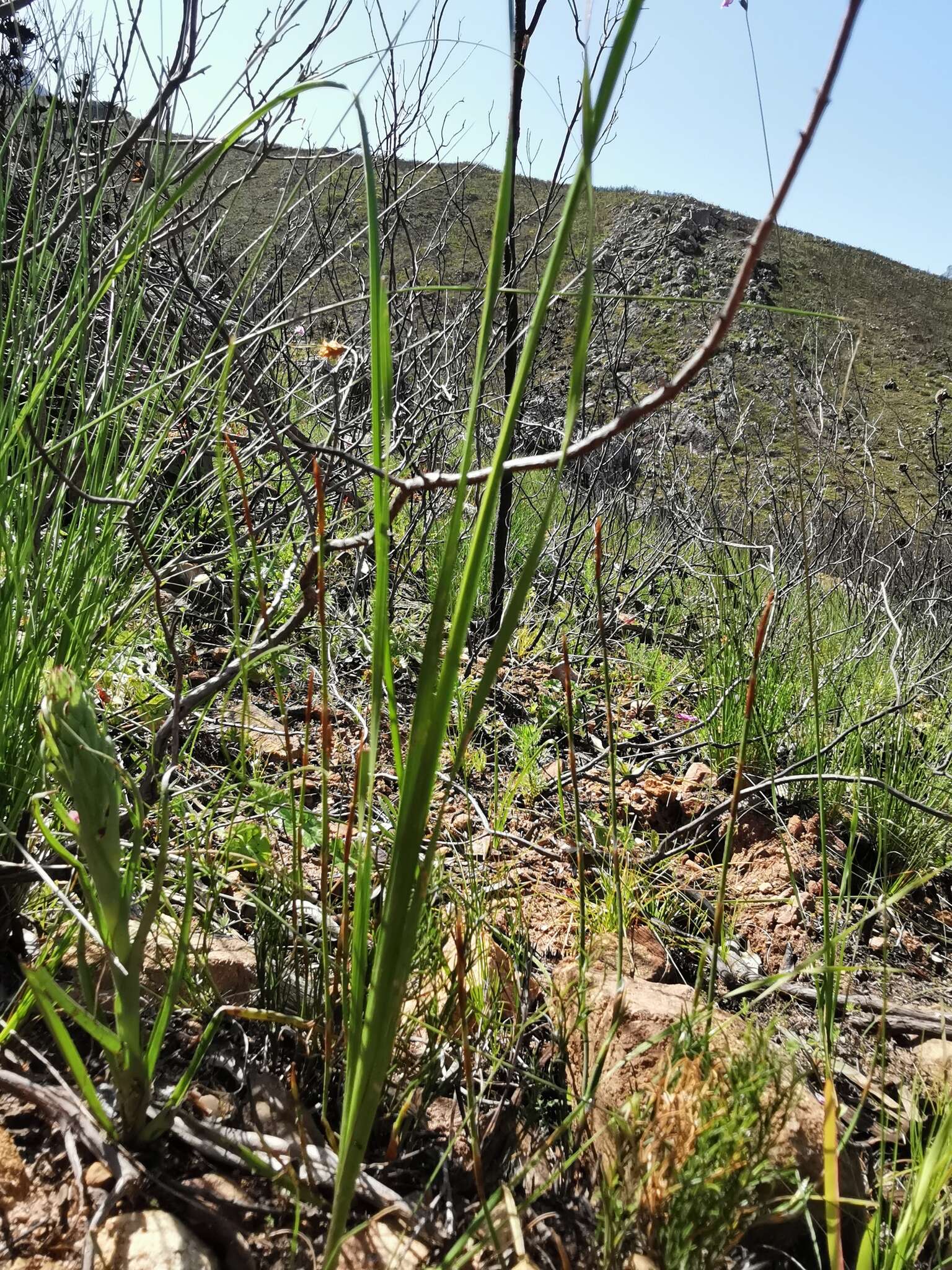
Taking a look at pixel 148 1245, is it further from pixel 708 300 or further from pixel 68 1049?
pixel 708 300

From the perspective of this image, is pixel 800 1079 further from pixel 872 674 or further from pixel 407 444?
pixel 872 674

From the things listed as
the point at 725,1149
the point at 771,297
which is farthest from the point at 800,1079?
the point at 771,297

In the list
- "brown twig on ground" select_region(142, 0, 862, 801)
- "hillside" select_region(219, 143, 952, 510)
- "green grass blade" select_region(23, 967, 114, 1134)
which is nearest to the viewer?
"brown twig on ground" select_region(142, 0, 862, 801)

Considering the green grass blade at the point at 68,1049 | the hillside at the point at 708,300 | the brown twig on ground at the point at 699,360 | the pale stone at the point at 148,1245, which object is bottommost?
the pale stone at the point at 148,1245

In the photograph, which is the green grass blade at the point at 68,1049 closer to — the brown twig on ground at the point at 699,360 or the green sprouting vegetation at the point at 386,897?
the green sprouting vegetation at the point at 386,897

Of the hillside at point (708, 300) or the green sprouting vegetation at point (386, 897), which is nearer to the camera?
the green sprouting vegetation at point (386, 897)

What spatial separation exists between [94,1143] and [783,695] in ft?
6.30

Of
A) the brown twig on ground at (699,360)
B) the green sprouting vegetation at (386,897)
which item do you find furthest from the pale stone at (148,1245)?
the brown twig on ground at (699,360)

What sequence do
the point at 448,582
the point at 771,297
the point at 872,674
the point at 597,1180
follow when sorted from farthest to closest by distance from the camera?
the point at 771,297
the point at 872,674
the point at 597,1180
the point at 448,582

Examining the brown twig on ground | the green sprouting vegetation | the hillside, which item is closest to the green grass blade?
the green sprouting vegetation

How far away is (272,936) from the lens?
97cm

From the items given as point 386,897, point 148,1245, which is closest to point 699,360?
point 386,897

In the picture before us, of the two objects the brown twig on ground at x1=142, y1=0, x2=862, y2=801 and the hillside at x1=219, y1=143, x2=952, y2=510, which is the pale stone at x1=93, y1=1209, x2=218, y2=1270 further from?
the hillside at x1=219, y1=143, x2=952, y2=510

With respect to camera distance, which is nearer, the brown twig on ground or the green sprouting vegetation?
the brown twig on ground
